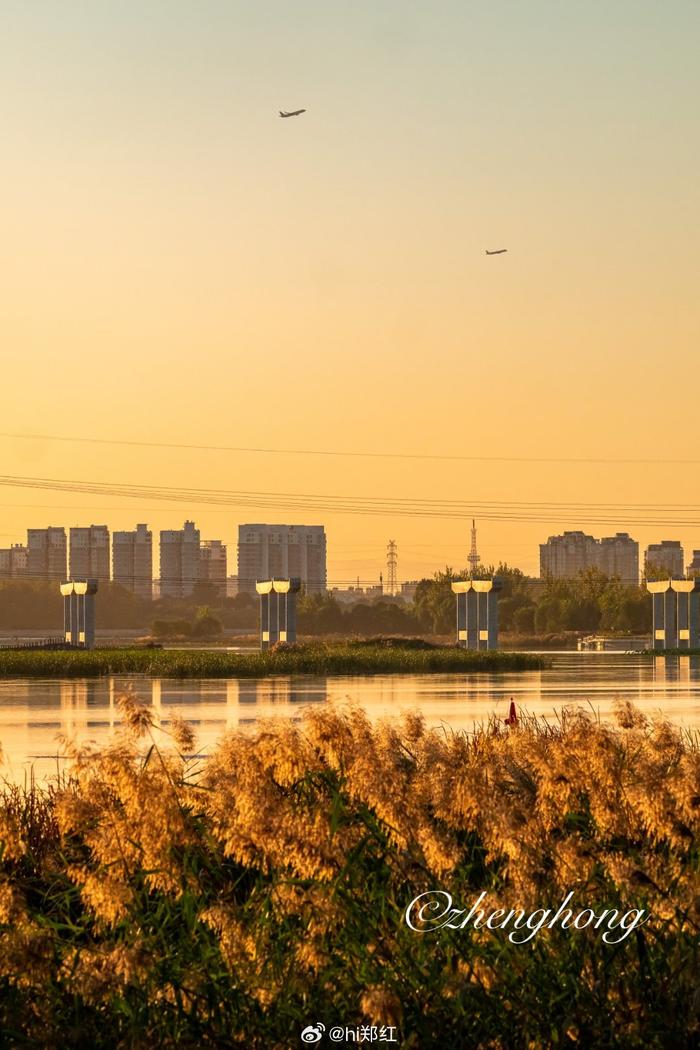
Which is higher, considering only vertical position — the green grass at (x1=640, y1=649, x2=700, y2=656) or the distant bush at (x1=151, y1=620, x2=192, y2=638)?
the distant bush at (x1=151, y1=620, x2=192, y2=638)

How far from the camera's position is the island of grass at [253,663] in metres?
48.9

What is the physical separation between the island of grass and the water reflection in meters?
1.64

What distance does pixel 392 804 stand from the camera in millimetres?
7137

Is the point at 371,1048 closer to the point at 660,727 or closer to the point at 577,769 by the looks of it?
the point at 577,769

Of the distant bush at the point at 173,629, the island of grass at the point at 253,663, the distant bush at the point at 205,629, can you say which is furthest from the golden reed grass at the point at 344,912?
the distant bush at the point at 173,629

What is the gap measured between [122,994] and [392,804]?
1460 millimetres

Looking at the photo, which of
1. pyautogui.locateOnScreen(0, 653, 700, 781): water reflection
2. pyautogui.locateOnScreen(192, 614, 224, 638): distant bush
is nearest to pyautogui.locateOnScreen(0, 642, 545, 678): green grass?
pyautogui.locateOnScreen(0, 653, 700, 781): water reflection

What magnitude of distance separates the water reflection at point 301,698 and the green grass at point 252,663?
1604mm

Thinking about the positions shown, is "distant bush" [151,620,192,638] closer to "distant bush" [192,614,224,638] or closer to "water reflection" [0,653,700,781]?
"distant bush" [192,614,224,638]

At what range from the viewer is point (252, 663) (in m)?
49.2

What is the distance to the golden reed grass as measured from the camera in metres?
6.46

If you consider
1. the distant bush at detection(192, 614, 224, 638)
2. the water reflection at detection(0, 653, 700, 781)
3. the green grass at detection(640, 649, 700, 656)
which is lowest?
the water reflection at detection(0, 653, 700, 781)

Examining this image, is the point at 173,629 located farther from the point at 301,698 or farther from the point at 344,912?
the point at 344,912

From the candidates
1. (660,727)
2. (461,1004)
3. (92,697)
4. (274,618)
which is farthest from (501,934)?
(274,618)
